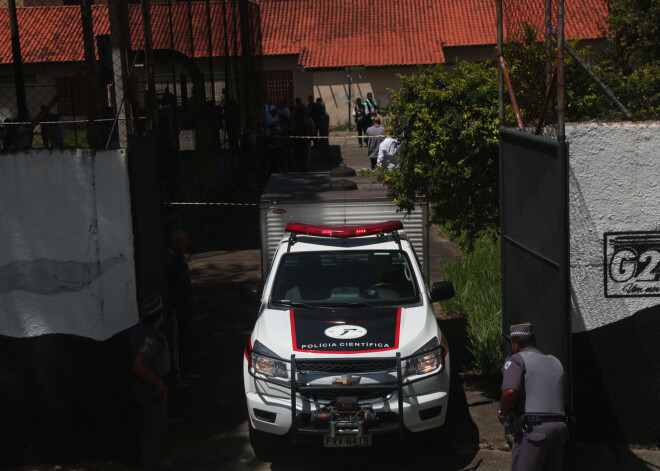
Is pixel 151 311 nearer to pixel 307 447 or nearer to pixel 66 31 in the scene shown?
pixel 307 447

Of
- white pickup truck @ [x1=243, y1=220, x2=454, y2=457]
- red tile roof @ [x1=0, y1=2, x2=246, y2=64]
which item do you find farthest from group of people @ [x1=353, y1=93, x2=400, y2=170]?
red tile roof @ [x1=0, y1=2, x2=246, y2=64]

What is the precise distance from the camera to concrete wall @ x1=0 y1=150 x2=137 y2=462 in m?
7.25

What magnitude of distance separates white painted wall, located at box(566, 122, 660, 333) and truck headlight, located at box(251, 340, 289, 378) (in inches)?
101

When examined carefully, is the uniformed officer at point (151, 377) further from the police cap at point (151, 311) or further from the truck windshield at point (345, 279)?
the truck windshield at point (345, 279)

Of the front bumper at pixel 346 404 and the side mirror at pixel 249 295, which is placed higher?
the side mirror at pixel 249 295

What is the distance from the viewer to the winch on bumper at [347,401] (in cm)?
689

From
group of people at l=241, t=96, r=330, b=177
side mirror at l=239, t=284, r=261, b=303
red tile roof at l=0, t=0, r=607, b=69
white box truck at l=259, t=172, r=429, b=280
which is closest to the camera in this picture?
side mirror at l=239, t=284, r=261, b=303

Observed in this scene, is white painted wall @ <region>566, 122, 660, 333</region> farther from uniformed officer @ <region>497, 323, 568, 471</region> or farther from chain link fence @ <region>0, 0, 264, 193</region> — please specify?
chain link fence @ <region>0, 0, 264, 193</region>

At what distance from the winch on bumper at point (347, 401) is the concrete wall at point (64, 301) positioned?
1.36 meters

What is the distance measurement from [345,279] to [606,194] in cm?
260

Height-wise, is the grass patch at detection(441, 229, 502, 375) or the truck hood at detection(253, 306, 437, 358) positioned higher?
the truck hood at detection(253, 306, 437, 358)

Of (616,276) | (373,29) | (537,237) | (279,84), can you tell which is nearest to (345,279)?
(537,237)

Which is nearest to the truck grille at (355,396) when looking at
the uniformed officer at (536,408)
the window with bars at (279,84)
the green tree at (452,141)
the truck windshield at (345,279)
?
the truck windshield at (345,279)

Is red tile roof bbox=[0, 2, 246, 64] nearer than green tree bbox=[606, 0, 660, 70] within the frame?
No
